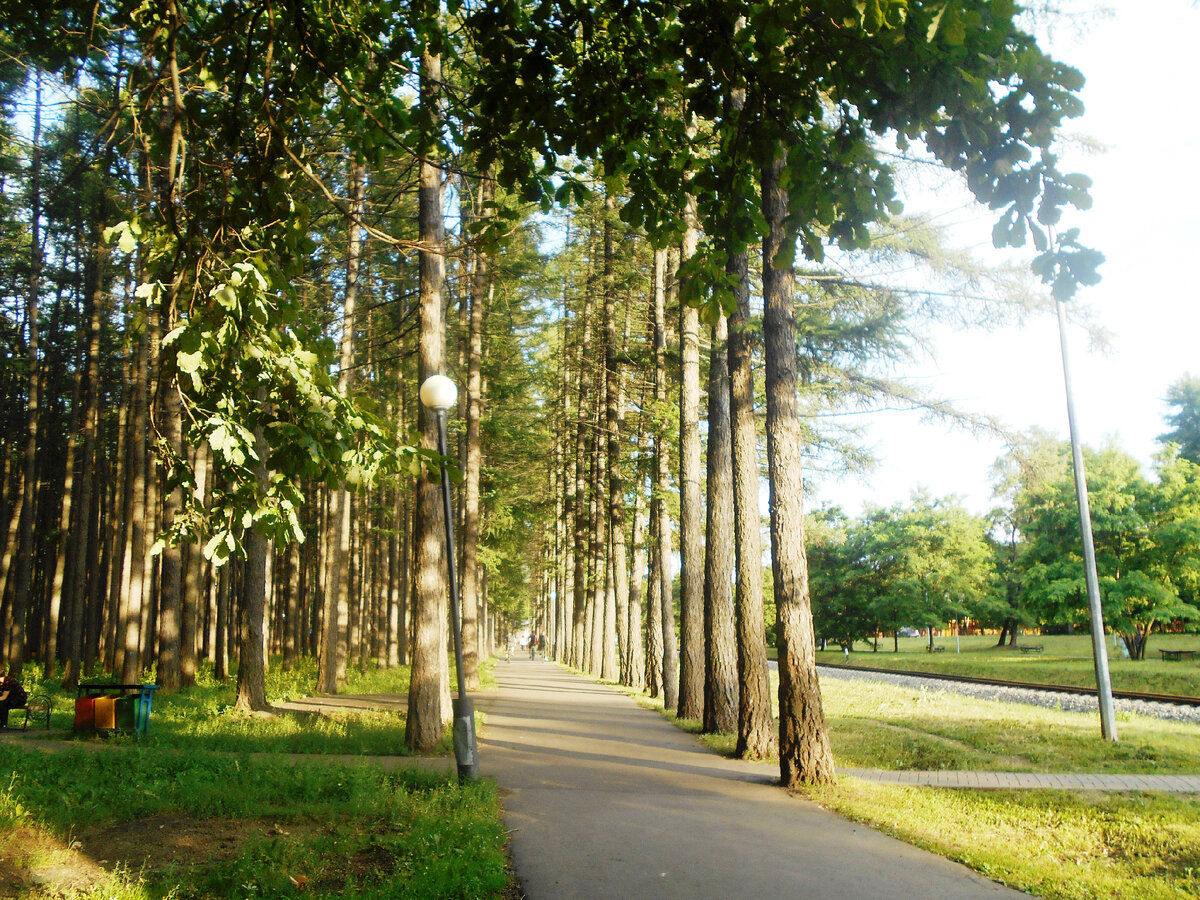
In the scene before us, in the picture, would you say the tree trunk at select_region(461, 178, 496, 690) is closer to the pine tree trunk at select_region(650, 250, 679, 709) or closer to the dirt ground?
the pine tree trunk at select_region(650, 250, 679, 709)

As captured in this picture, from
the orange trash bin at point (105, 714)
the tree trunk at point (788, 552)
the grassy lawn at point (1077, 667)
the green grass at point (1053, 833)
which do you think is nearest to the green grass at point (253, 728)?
the orange trash bin at point (105, 714)

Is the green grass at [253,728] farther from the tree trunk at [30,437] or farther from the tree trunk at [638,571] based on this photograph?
the tree trunk at [638,571]

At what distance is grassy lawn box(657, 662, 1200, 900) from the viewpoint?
243 inches

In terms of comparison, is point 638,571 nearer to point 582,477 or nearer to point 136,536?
point 582,477

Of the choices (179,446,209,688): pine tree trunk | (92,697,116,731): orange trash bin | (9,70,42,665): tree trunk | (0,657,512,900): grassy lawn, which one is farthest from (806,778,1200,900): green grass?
(9,70,42,665): tree trunk

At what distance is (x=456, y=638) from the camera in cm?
993

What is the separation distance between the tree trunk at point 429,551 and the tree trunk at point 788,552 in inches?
177

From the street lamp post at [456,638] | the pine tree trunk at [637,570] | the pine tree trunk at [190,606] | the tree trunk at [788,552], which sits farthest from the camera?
the pine tree trunk at [637,570]

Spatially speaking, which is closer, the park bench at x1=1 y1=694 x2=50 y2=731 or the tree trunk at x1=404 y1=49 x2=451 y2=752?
the tree trunk at x1=404 y1=49 x2=451 y2=752

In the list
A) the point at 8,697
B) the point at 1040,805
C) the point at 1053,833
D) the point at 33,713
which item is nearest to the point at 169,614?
the point at 33,713

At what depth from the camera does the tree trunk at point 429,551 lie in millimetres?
11648

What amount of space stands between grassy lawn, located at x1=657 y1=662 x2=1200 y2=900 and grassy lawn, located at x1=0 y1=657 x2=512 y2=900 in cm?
368

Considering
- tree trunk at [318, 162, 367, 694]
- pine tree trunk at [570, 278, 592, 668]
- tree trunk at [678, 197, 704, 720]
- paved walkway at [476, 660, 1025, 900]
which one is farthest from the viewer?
pine tree trunk at [570, 278, 592, 668]

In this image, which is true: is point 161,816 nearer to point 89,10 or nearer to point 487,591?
point 89,10
